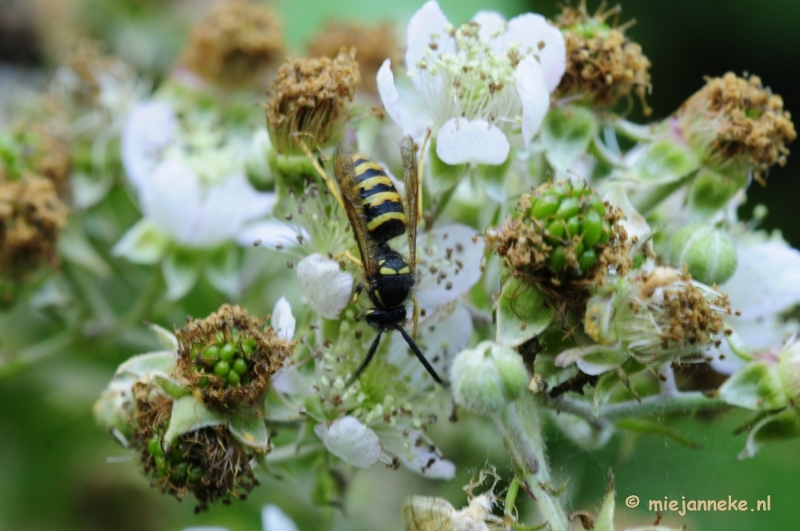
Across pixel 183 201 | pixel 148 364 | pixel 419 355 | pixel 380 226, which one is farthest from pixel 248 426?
pixel 183 201

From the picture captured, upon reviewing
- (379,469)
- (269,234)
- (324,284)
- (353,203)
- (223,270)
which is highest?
(353,203)

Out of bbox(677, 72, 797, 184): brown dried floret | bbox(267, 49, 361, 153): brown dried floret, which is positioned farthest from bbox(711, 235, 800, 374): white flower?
bbox(267, 49, 361, 153): brown dried floret

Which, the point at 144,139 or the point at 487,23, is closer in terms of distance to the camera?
the point at 487,23

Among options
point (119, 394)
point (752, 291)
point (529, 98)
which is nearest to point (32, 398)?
point (119, 394)

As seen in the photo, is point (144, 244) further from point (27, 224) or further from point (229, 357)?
point (229, 357)

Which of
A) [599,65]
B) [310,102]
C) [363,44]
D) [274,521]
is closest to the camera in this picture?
[310,102]

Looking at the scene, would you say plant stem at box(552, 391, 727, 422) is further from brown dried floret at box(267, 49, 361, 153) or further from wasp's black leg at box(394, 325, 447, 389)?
brown dried floret at box(267, 49, 361, 153)

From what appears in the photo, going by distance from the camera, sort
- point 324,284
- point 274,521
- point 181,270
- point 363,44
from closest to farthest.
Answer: point 324,284 → point 274,521 → point 181,270 → point 363,44

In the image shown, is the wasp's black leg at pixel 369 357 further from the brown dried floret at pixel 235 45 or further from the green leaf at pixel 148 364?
the brown dried floret at pixel 235 45
